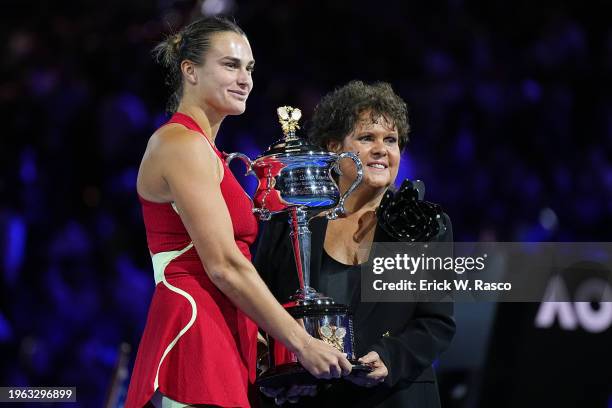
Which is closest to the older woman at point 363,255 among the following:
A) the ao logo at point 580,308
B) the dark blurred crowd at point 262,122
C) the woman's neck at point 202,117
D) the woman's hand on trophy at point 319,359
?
the woman's hand on trophy at point 319,359

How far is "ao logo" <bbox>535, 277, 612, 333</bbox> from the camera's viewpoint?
10.2ft

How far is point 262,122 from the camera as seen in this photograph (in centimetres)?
426

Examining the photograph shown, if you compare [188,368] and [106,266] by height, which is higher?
[106,266]

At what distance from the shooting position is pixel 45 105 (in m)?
4.21

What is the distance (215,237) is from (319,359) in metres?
0.31

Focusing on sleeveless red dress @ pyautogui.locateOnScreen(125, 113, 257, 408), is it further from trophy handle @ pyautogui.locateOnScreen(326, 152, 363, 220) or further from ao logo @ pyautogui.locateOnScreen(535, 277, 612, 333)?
ao logo @ pyautogui.locateOnScreen(535, 277, 612, 333)

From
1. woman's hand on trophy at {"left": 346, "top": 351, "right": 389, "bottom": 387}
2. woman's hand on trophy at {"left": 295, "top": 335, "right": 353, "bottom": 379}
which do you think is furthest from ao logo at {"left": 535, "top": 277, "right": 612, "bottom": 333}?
woman's hand on trophy at {"left": 295, "top": 335, "right": 353, "bottom": 379}

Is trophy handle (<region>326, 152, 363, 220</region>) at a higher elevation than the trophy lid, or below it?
below

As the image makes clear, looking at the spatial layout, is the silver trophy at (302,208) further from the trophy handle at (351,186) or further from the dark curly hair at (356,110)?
the dark curly hair at (356,110)

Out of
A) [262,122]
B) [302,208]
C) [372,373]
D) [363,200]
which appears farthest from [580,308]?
[262,122]

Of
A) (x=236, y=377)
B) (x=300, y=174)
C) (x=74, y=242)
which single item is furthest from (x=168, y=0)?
(x=236, y=377)

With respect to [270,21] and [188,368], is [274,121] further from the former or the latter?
[188,368]

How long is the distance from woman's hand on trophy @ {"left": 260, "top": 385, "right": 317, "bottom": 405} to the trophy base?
0.06 feet

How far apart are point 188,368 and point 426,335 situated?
2.04 feet
